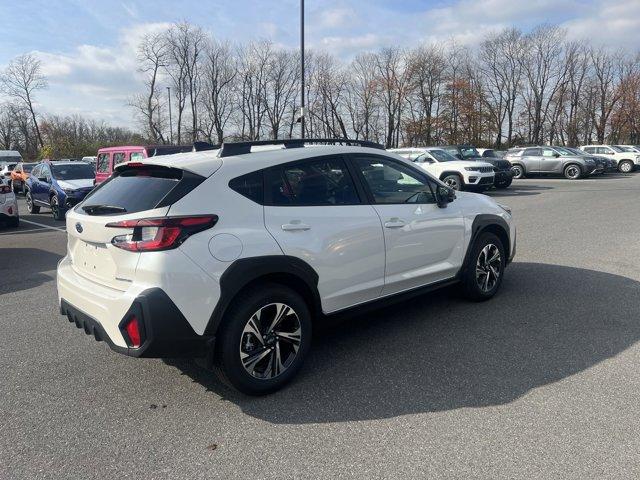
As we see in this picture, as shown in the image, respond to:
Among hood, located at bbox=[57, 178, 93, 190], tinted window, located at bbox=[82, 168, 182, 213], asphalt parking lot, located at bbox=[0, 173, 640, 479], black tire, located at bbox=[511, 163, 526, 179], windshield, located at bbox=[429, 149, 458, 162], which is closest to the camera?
asphalt parking lot, located at bbox=[0, 173, 640, 479]

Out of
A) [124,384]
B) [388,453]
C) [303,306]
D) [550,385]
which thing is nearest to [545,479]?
[388,453]

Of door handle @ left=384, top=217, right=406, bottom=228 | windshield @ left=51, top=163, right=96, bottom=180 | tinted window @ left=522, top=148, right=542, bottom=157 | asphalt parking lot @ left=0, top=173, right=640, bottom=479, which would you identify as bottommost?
asphalt parking lot @ left=0, top=173, right=640, bottom=479

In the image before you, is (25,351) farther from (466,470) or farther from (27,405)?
(466,470)

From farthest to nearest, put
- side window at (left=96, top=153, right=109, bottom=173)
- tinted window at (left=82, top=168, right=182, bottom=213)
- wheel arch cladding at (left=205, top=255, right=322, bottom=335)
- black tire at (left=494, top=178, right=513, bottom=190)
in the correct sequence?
black tire at (left=494, top=178, right=513, bottom=190)
side window at (left=96, top=153, right=109, bottom=173)
tinted window at (left=82, top=168, right=182, bottom=213)
wheel arch cladding at (left=205, top=255, right=322, bottom=335)

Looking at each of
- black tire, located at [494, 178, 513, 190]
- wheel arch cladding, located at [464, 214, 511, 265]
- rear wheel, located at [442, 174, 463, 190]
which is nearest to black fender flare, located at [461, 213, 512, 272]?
wheel arch cladding, located at [464, 214, 511, 265]

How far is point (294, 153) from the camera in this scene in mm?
3748

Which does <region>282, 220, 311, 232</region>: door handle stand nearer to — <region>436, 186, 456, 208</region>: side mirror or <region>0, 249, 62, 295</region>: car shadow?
<region>436, 186, 456, 208</region>: side mirror

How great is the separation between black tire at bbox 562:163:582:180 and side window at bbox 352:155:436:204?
909 inches

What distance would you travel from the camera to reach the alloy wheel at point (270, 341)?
10.6 feet

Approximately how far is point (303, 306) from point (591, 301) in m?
3.32

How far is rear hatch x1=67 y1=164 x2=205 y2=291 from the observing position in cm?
307

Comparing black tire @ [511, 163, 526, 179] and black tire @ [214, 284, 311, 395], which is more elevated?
black tire @ [511, 163, 526, 179]

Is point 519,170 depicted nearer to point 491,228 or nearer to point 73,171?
point 73,171

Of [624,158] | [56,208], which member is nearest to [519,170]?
[624,158]
